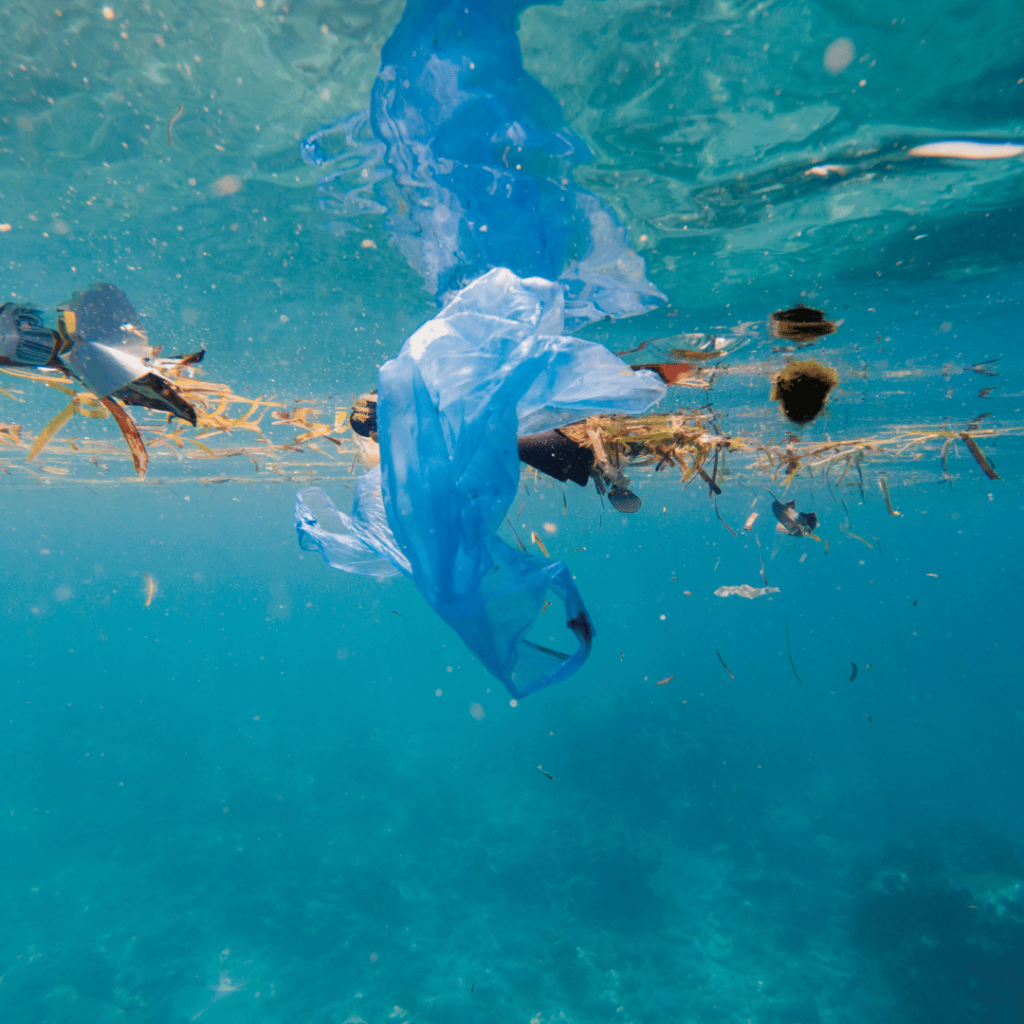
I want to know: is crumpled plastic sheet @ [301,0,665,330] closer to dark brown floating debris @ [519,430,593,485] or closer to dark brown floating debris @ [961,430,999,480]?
dark brown floating debris @ [519,430,593,485]

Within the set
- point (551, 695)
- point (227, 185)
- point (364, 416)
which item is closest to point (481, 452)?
point (364, 416)

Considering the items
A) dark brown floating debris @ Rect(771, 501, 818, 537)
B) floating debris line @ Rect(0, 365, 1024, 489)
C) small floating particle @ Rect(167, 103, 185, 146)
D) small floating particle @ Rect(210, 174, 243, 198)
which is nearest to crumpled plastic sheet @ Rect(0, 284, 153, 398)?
floating debris line @ Rect(0, 365, 1024, 489)

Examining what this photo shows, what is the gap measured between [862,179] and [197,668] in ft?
227

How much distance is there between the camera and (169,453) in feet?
57.5

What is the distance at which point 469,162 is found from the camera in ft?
14.1

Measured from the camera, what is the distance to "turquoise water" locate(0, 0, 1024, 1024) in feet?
12.1

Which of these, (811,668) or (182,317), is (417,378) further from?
(811,668)

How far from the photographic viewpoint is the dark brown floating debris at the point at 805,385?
31.3 ft

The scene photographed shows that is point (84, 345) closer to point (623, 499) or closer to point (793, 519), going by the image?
point (623, 499)

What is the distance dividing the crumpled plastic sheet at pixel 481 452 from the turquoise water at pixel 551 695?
8.25 ft

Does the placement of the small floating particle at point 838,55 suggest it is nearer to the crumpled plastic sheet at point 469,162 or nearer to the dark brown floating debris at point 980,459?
the crumpled plastic sheet at point 469,162

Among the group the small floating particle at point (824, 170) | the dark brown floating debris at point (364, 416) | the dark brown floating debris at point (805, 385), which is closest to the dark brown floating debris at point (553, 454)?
the dark brown floating debris at point (364, 416)

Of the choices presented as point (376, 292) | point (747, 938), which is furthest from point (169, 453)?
point (747, 938)

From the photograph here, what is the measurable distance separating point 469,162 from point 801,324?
6452 mm
